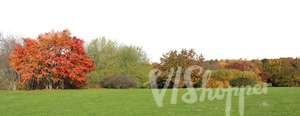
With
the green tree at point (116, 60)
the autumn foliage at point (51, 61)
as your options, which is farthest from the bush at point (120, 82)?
the autumn foliage at point (51, 61)

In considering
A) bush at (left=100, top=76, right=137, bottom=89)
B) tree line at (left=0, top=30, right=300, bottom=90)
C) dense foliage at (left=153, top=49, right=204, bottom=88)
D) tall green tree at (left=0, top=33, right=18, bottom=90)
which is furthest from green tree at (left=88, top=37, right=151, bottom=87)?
tall green tree at (left=0, top=33, right=18, bottom=90)

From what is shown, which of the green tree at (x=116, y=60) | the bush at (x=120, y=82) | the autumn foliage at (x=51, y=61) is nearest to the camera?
the autumn foliage at (x=51, y=61)

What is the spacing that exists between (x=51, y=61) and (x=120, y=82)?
1010cm

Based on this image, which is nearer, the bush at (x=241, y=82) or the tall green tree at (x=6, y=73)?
the bush at (x=241, y=82)

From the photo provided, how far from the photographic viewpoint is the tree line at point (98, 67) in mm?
54312

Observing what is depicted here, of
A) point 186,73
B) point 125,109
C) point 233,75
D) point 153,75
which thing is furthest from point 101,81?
point 125,109

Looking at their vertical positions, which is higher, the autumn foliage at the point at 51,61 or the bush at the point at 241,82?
the autumn foliage at the point at 51,61

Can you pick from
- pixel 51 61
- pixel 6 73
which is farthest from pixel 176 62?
pixel 6 73

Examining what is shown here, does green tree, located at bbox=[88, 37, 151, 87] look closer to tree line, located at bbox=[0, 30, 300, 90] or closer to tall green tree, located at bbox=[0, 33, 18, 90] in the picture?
tree line, located at bbox=[0, 30, 300, 90]

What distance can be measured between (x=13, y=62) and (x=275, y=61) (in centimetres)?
3870

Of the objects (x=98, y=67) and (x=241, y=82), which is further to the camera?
(x=98, y=67)

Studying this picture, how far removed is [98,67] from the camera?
70.8m

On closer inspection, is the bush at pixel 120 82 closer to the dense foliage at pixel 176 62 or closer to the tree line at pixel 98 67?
the tree line at pixel 98 67

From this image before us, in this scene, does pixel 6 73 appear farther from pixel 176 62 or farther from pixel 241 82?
pixel 241 82
